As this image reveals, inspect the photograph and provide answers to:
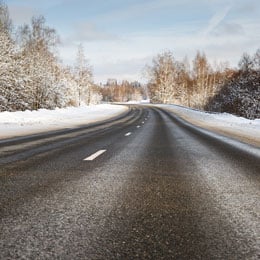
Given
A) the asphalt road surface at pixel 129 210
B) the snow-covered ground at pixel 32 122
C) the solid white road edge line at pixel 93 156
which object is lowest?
the snow-covered ground at pixel 32 122

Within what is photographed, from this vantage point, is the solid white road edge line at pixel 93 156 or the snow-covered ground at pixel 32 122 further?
the snow-covered ground at pixel 32 122

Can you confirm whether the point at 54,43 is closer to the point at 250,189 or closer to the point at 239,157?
the point at 239,157

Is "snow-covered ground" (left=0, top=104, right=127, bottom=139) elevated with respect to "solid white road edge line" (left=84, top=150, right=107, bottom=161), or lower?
lower

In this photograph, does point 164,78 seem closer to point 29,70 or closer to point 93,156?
point 29,70

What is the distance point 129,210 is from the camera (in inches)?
142

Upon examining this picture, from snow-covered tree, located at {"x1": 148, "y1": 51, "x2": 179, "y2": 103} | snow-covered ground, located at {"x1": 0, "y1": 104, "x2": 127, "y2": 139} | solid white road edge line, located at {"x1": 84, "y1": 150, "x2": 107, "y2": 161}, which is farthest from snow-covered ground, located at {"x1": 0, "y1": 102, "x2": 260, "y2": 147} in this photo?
snow-covered tree, located at {"x1": 148, "y1": 51, "x2": 179, "y2": 103}

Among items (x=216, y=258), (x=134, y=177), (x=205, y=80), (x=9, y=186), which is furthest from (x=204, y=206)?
(x=205, y=80)

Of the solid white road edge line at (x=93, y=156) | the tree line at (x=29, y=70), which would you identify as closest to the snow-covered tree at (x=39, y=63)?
the tree line at (x=29, y=70)

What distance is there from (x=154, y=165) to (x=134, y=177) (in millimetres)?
1263

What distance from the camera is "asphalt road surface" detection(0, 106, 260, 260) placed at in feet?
8.36

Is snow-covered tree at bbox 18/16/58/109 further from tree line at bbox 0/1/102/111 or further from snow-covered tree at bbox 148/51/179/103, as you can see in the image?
snow-covered tree at bbox 148/51/179/103

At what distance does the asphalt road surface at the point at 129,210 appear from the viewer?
255 centimetres

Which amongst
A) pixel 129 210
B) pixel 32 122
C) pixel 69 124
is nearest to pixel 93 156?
pixel 129 210

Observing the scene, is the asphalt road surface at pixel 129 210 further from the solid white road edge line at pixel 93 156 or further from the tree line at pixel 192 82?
the tree line at pixel 192 82
